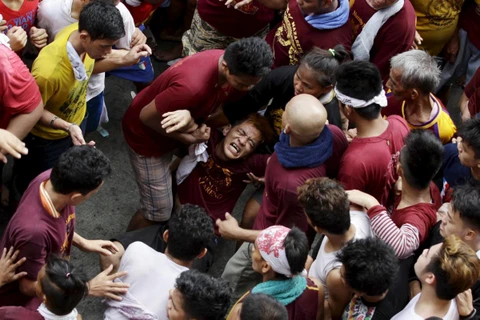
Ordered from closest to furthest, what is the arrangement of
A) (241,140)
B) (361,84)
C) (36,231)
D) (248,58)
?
(36,231) → (361,84) → (248,58) → (241,140)

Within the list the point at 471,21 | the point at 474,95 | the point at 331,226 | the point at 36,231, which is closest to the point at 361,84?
the point at 331,226

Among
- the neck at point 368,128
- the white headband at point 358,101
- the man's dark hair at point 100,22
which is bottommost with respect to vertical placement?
the neck at point 368,128

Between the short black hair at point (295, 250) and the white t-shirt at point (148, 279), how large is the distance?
0.65 meters

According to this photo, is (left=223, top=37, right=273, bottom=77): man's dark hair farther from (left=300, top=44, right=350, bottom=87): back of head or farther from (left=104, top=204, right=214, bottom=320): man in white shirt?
(left=104, top=204, right=214, bottom=320): man in white shirt

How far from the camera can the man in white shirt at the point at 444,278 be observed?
334 centimetres

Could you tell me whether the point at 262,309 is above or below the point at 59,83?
Answer: below

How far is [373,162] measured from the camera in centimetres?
412

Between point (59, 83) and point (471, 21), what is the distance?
3.83 meters

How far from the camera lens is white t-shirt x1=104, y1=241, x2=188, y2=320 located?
12.4ft

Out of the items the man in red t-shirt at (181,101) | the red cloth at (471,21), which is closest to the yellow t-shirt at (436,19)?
the red cloth at (471,21)

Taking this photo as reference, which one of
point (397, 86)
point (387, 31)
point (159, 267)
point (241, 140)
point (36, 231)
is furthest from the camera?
point (387, 31)

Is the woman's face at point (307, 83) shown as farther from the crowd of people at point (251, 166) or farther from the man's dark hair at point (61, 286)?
the man's dark hair at point (61, 286)

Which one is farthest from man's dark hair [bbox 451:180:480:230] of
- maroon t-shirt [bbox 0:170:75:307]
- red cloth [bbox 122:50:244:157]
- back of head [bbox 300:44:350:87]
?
maroon t-shirt [bbox 0:170:75:307]

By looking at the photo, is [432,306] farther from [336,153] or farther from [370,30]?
[370,30]
